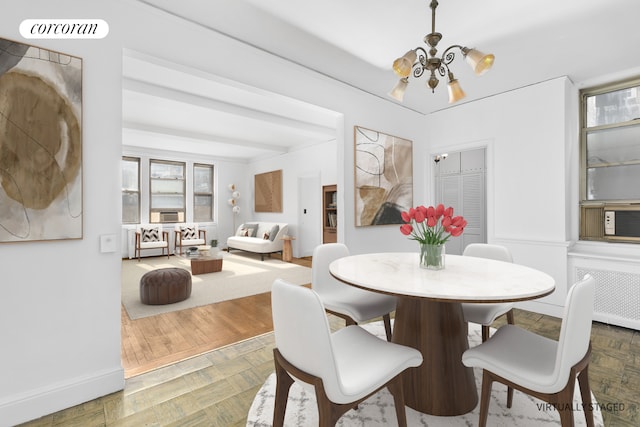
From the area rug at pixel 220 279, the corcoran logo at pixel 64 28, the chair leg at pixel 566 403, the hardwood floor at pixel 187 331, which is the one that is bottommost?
the hardwood floor at pixel 187 331

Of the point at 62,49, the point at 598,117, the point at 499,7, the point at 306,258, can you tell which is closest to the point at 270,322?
the point at 62,49

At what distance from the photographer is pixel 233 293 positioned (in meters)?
4.11

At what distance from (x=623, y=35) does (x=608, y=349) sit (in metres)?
2.67

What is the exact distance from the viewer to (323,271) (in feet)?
8.08

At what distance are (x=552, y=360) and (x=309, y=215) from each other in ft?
19.0

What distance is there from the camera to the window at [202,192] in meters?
8.16

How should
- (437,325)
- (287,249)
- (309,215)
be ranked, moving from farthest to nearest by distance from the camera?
(309,215), (287,249), (437,325)

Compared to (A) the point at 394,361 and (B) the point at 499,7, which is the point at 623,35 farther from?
(A) the point at 394,361

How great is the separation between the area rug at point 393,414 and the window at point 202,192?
23.4ft

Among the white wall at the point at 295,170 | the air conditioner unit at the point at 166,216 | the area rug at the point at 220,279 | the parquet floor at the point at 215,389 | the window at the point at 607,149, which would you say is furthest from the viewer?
the air conditioner unit at the point at 166,216

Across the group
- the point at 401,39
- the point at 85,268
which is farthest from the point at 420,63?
the point at 85,268

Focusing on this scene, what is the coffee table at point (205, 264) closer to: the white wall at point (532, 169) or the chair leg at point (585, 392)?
the white wall at point (532, 169)

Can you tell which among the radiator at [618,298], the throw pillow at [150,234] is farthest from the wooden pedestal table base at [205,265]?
the radiator at [618,298]

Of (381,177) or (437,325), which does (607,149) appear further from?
(437,325)
